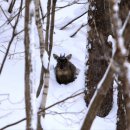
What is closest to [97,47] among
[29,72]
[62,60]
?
[62,60]

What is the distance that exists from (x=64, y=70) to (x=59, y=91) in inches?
14.1

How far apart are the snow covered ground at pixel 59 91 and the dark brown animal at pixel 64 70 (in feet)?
0.21

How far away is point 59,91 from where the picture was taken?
214 inches

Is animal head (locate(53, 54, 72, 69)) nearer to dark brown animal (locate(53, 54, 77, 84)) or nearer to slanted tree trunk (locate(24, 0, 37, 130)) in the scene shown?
dark brown animal (locate(53, 54, 77, 84))

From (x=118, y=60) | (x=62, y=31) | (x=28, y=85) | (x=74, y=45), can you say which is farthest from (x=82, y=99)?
(x=118, y=60)

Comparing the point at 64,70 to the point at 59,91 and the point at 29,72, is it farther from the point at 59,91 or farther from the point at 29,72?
the point at 29,72

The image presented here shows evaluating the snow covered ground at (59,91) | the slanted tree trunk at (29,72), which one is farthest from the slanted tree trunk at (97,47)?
the slanted tree trunk at (29,72)

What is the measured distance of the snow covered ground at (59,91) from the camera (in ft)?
15.5

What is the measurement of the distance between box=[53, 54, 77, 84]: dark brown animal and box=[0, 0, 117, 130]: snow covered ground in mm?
65

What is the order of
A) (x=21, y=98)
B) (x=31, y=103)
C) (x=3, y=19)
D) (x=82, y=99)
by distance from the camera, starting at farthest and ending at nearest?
(x=3, y=19) → (x=82, y=99) → (x=21, y=98) → (x=31, y=103)

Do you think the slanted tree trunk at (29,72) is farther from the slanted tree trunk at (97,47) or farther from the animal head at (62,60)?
the animal head at (62,60)

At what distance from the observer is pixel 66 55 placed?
6.14m

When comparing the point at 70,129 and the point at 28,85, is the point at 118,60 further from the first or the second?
the point at 70,129

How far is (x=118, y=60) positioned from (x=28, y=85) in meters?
0.45
